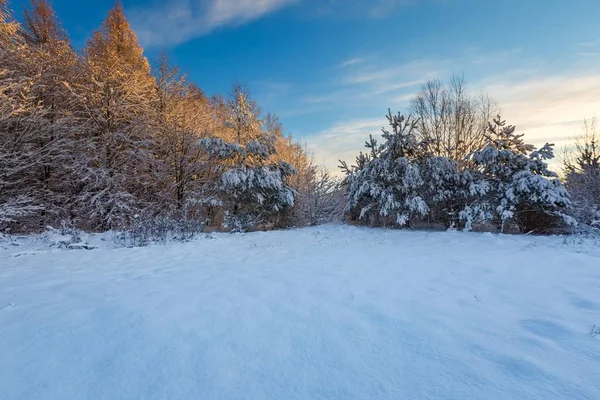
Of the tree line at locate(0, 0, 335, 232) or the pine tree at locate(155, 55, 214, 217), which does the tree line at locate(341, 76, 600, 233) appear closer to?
the tree line at locate(0, 0, 335, 232)

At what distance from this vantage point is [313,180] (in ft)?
50.9

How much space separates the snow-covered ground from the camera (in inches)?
72.1

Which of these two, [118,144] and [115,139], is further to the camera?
[118,144]

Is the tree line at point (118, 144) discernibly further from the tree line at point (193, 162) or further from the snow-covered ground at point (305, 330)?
the snow-covered ground at point (305, 330)

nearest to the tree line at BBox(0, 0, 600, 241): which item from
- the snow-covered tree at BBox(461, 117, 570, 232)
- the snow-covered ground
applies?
the snow-covered tree at BBox(461, 117, 570, 232)

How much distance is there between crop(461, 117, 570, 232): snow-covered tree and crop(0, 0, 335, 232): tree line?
6640 millimetres

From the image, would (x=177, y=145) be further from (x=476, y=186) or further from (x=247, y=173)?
(x=476, y=186)

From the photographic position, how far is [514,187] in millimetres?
7996

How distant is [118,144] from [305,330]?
1234cm

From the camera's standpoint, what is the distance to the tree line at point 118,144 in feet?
30.6

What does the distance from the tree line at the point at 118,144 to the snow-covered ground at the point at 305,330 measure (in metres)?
5.19

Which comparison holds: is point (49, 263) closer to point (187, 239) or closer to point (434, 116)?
point (187, 239)

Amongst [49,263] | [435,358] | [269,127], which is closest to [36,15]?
[269,127]

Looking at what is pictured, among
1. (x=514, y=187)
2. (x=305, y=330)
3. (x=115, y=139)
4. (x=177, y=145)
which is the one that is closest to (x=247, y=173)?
(x=177, y=145)
